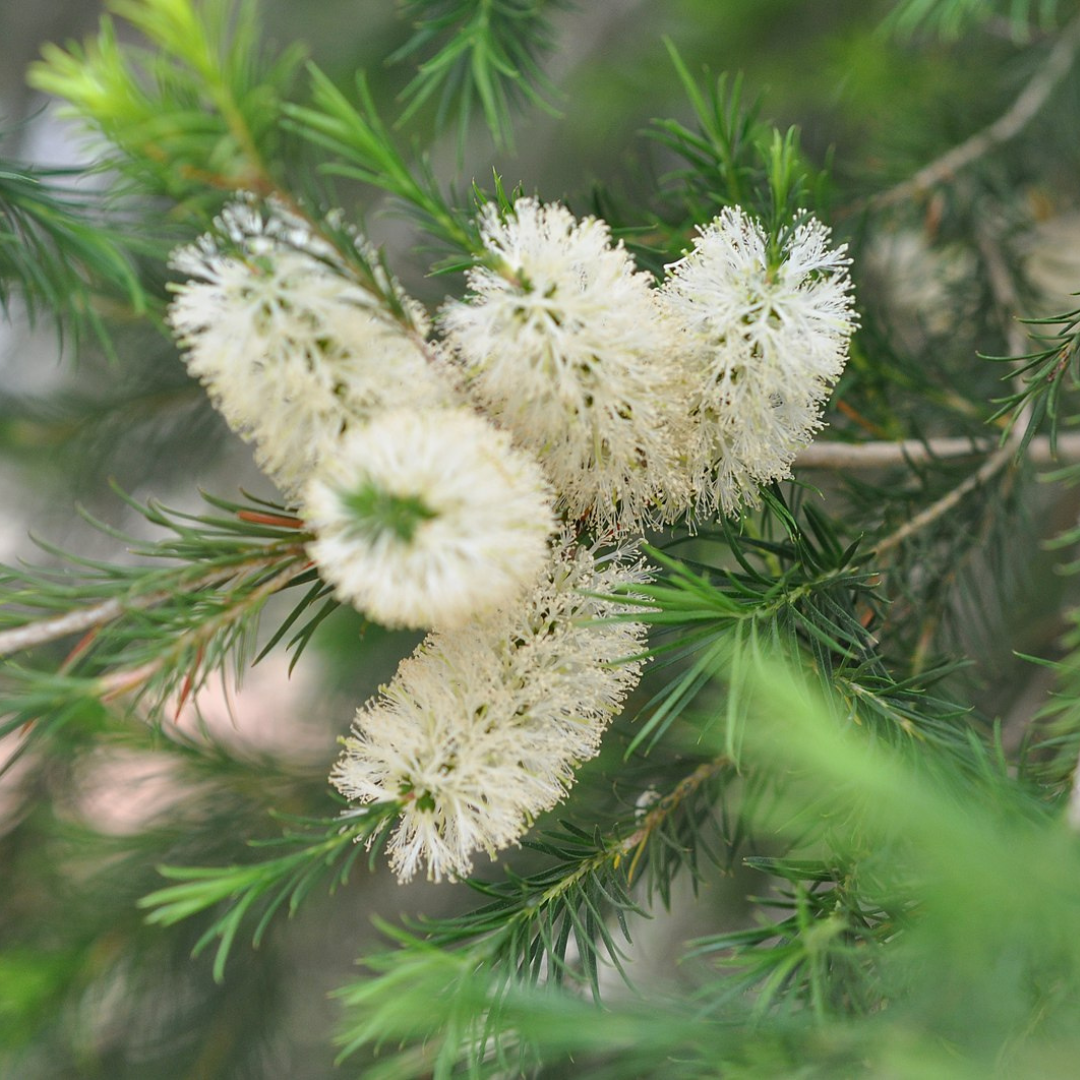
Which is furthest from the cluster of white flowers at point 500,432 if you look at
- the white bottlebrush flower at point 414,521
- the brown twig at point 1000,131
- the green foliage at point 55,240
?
the brown twig at point 1000,131

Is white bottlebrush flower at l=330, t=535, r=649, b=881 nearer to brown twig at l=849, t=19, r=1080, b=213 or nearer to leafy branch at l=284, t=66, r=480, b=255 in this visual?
leafy branch at l=284, t=66, r=480, b=255

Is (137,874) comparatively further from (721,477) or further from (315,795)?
(721,477)

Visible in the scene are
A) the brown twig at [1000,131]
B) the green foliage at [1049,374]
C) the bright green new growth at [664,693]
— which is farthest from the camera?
the brown twig at [1000,131]

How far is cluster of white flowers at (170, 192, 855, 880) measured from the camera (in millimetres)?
257

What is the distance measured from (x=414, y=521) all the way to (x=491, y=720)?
79mm

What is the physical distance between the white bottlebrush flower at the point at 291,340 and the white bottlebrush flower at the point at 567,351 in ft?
0.08

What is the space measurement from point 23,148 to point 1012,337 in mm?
968

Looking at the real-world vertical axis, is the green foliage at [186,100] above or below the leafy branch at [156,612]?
above

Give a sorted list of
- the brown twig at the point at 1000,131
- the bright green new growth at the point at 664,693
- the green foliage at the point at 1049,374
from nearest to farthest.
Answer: the bright green new growth at the point at 664,693 → the green foliage at the point at 1049,374 → the brown twig at the point at 1000,131

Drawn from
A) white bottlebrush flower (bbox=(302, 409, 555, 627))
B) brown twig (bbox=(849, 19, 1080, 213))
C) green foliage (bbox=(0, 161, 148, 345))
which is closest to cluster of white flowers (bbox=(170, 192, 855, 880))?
white bottlebrush flower (bbox=(302, 409, 555, 627))

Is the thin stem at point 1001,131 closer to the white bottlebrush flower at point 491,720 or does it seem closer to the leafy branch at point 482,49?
the leafy branch at point 482,49

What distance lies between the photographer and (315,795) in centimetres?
62

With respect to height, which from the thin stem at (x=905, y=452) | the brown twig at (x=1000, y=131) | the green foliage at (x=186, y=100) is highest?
the brown twig at (x=1000, y=131)

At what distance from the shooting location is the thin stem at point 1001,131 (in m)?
0.60
